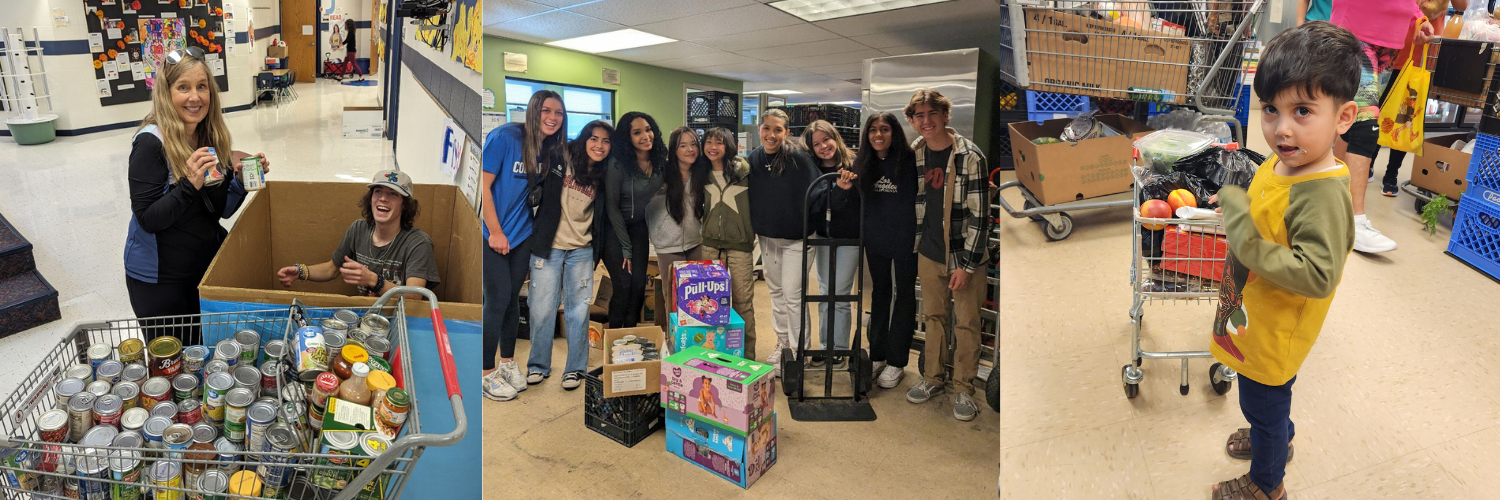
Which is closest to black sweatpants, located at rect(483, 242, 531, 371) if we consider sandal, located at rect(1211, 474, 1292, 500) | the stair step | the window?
the window

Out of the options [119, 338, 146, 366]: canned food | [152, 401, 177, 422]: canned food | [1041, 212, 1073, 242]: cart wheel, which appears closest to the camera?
[1041, 212, 1073, 242]: cart wheel

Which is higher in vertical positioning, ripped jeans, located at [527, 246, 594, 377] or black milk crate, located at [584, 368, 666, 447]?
ripped jeans, located at [527, 246, 594, 377]

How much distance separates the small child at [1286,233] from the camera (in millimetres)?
763

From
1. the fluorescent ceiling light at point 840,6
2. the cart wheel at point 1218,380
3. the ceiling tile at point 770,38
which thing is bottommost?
the cart wheel at point 1218,380

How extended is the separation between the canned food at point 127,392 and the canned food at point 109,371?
0.13 ft

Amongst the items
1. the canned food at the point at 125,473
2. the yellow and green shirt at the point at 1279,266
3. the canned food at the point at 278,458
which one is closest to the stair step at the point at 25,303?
the canned food at the point at 125,473

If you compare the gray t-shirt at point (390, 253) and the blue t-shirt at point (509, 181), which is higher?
the blue t-shirt at point (509, 181)

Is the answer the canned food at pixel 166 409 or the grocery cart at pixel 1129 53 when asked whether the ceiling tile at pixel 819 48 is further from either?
the canned food at pixel 166 409

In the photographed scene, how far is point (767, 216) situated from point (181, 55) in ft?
4.58

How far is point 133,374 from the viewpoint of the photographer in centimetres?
155

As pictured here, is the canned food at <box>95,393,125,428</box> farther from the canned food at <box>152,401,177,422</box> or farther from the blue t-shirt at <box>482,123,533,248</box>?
the blue t-shirt at <box>482,123,533,248</box>

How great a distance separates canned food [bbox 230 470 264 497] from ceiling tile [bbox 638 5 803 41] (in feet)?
4.08

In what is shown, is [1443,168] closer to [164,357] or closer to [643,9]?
[643,9]

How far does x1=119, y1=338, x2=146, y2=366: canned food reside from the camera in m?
1.59
